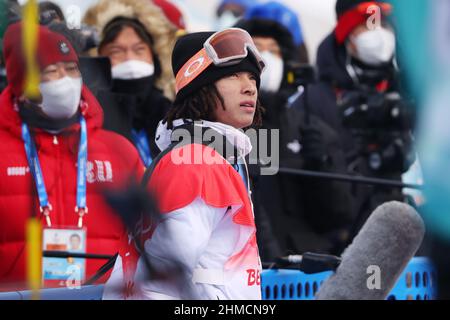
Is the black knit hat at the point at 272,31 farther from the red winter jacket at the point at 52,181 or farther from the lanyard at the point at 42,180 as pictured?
the lanyard at the point at 42,180

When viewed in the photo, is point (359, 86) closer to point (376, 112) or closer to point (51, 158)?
point (376, 112)

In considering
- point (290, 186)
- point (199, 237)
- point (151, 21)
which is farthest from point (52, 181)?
point (199, 237)

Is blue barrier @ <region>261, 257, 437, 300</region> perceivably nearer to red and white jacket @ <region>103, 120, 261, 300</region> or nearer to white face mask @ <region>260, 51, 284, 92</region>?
red and white jacket @ <region>103, 120, 261, 300</region>

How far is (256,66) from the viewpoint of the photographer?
3.63m

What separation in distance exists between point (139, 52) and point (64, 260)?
166 centimetres

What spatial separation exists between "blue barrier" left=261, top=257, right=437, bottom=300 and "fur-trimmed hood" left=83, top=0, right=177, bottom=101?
1828mm

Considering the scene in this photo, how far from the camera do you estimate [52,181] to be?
5.02 m

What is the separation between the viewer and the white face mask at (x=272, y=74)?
640 cm

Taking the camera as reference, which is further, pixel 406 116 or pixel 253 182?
pixel 406 116

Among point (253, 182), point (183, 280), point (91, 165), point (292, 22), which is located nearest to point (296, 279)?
point (253, 182)

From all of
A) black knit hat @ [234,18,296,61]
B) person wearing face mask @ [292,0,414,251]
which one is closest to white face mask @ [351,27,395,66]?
person wearing face mask @ [292,0,414,251]
